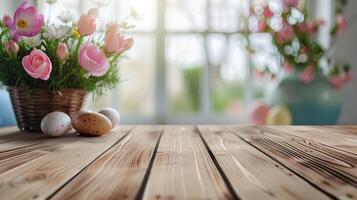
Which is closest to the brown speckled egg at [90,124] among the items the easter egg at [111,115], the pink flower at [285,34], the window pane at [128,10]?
the easter egg at [111,115]

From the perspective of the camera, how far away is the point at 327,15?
2844mm

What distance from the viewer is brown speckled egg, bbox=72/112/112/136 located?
3.15 ft

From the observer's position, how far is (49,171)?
52cm

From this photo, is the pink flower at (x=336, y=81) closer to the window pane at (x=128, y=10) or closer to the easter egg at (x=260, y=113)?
the easter egg at (x=260, y=113)

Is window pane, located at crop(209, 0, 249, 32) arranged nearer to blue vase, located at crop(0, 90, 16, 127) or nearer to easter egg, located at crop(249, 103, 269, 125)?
easter egg, located at crop(249, 103, 269, 125)

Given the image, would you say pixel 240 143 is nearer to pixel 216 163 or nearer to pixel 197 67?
pixel 216 163

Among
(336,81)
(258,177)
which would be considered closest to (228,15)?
(336,81)

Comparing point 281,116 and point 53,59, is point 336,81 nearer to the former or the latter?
point 281,116

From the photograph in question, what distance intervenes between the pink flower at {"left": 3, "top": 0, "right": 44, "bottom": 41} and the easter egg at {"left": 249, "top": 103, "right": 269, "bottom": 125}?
69.8 inches

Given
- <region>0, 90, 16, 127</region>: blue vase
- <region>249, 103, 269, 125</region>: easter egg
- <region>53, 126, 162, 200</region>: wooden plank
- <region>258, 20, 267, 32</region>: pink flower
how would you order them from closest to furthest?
<region>53, 126, 162, 200</region>: wooden plank, <region>0, 90, 16, 127</region>: blue vase, <region>258, 20, 267, 32</region>: pink flower, <region>249, 103, 269, 125</region>: easter egg

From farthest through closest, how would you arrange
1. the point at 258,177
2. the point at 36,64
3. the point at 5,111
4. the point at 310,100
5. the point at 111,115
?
the point at 310,100 → the point at 5,111 → the point at 111,115 → the point at 36,64 → the point at 258,177

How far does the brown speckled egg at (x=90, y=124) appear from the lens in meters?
0.96

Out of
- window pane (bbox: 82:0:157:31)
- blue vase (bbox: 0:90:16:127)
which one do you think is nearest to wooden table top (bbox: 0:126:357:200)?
blue vase (bbox: 0:90:16:127)

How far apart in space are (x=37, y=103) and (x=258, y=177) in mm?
755
